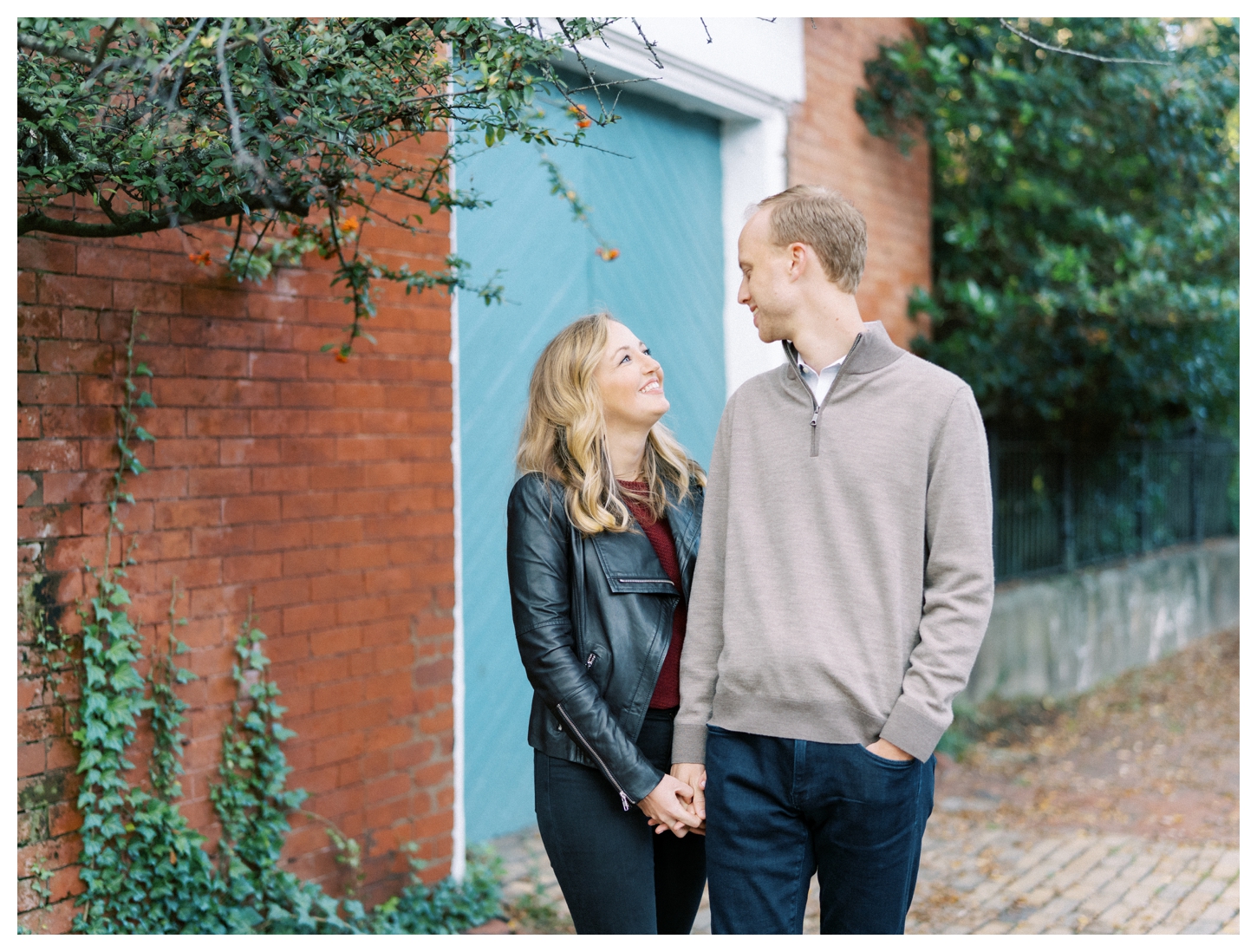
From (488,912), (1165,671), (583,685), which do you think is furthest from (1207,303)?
(583,685)

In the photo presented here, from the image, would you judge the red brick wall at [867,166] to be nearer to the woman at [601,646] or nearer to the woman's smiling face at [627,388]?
the woman's smiling face at [627,388]

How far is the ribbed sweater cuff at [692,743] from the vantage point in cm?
240

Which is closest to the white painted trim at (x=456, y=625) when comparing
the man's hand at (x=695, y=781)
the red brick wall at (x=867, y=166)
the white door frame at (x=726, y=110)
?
the white door frame at (x=726, y=110)

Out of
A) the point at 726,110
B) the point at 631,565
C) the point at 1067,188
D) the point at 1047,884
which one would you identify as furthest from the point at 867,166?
the point at 631,565

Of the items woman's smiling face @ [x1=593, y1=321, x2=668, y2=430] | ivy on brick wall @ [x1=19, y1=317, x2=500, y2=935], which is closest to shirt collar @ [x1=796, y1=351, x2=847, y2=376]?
woman's smiling face @ [x1=593, y1=321, x2=668, y2=430]

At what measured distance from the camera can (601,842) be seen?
2508mm

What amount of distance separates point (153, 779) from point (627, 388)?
6.53ft

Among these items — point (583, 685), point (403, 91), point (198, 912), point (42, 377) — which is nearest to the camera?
point (583, 685)

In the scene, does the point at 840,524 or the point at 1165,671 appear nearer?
the point at 840,524

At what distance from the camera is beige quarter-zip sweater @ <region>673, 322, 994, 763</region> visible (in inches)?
84.4

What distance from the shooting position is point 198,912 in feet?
11.5

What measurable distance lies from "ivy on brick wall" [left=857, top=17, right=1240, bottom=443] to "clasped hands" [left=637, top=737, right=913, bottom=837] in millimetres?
5188

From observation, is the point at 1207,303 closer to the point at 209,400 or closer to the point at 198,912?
the point at 209,400

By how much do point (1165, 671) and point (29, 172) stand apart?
31.4 feet
